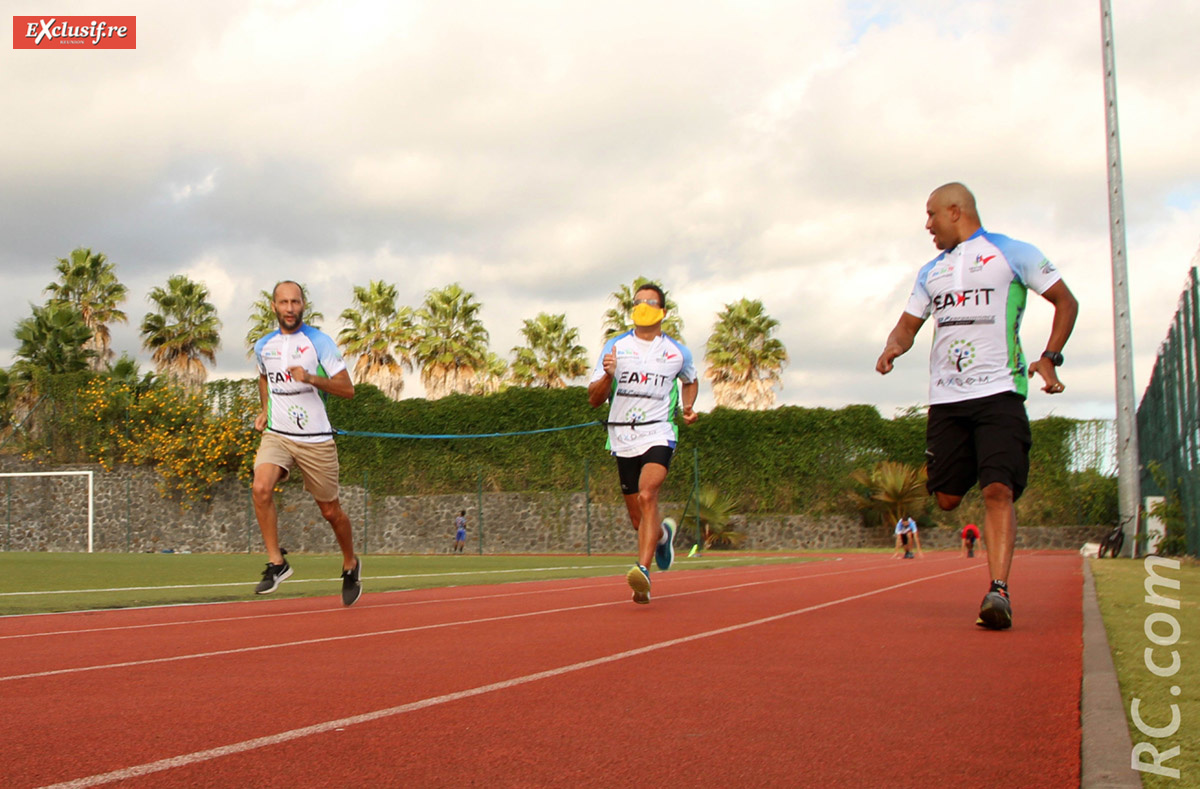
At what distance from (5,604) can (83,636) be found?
275cm

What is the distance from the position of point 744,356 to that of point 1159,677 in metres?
40.3

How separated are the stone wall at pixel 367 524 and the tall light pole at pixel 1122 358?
965 centimetres

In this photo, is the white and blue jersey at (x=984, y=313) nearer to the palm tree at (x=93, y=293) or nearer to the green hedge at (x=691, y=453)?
the green hedge at (x=691, y=453)

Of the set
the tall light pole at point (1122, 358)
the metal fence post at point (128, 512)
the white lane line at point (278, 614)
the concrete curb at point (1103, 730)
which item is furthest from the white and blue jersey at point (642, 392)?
the metal fence post at point (128, 512)

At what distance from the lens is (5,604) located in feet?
26.2

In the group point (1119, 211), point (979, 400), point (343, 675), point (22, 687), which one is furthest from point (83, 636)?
point (1119, 211)

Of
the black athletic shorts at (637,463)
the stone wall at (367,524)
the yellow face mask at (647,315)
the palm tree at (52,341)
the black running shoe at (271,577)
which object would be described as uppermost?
the palm tree at (52,341)

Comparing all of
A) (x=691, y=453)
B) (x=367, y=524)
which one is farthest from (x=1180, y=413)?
(x=367, y=524)

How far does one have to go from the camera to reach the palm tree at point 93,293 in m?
47.9

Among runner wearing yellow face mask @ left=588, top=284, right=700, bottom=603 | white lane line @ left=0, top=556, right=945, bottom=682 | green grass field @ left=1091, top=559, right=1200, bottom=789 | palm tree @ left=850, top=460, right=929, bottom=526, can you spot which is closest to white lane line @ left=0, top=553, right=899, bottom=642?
white lane line @ left=0, top=556, right=945, bottom=682

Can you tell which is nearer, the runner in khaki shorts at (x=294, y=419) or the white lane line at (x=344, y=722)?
the white lane line at (x=344, y=722)

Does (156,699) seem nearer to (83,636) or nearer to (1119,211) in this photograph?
(83,636)

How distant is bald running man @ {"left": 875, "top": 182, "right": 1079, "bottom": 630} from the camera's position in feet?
17.8

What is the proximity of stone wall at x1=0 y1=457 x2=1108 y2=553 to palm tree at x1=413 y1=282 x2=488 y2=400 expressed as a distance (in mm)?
12008
